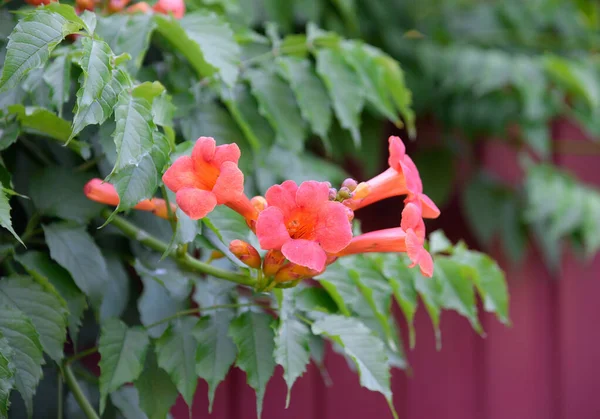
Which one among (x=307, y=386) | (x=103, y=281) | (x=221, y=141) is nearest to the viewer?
(x=103, y=281)

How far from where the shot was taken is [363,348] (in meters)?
1.11

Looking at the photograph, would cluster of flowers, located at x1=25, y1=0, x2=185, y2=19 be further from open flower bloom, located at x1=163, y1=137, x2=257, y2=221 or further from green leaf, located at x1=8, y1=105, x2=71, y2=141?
open flower bloom, located at x1=163, y1=137, x2=257, y2=221

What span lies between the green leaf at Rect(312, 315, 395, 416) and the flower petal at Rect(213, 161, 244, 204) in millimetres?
310

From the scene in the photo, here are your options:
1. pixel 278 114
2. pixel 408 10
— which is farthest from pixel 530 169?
pixel 278 114

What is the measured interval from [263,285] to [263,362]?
0.45ft

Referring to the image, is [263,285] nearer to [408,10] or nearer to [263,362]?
[263,362]

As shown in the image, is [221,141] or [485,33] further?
[485,33]

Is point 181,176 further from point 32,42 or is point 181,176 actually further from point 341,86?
point 341,86

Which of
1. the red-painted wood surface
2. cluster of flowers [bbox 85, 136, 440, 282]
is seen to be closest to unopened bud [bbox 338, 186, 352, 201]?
cluster of flowers [bbox 85, 136, 440, 282]

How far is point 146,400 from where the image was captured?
112 cm

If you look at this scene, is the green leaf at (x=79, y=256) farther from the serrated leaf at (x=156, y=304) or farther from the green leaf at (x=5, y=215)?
the green leaf at (x=5, y=215)

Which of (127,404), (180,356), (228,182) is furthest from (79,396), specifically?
(228,182)

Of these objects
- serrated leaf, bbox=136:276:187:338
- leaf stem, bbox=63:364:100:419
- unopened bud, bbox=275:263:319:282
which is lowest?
leaf stem, bbox=63:364:100:419

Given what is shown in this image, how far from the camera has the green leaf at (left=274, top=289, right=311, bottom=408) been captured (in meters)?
1.05
